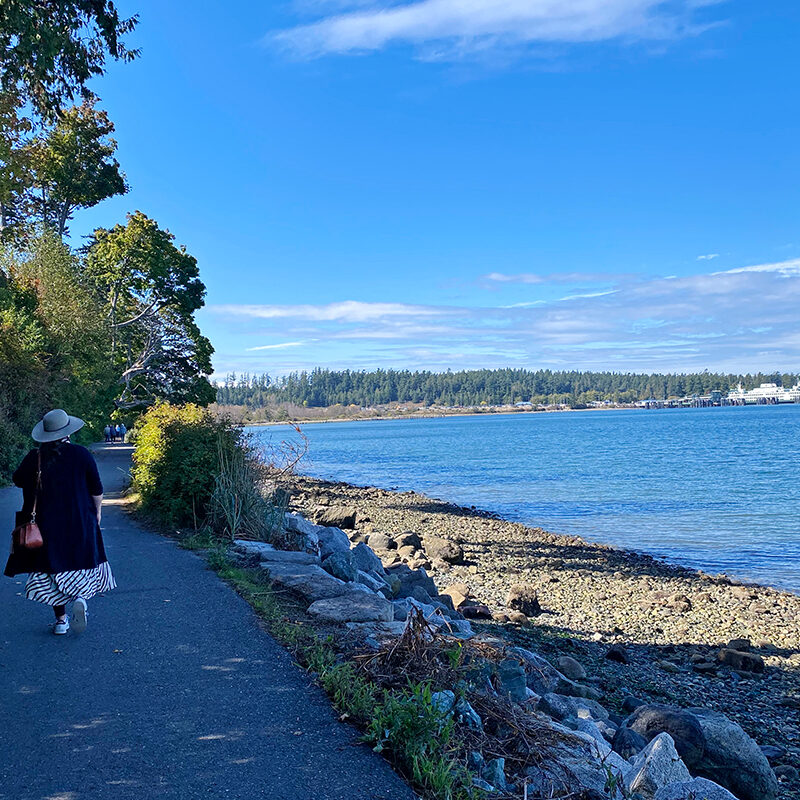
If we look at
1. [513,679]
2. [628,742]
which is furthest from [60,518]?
[628,742]

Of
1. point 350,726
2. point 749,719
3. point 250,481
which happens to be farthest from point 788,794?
point 250,481

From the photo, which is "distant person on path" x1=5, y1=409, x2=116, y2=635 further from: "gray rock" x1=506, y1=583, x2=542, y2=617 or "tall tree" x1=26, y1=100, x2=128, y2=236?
"tall tree" x1=26, y1=100, x2=128, y2=236

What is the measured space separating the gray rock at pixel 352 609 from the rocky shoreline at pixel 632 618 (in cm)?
288

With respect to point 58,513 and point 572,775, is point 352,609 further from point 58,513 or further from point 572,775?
point 572,775

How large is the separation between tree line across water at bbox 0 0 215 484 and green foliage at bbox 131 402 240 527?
5.23m

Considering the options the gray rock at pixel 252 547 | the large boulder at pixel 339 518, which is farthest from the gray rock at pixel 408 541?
the gray rock at pixel 252 547

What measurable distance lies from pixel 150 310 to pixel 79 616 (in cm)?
3265

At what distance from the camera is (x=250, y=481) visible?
37.3ft

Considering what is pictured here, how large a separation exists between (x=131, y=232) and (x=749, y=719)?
32.9 m

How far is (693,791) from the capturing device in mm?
3971

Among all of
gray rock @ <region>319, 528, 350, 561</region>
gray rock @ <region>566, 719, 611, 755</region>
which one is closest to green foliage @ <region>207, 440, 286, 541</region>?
gray rock @ <region>319, 528, 350, 561</region>

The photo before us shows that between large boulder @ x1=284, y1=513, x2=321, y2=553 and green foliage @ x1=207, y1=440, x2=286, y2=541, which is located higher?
green foliage @ x1=207, y1=440, x2=286, y2=541

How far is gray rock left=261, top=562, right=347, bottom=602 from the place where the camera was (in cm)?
741

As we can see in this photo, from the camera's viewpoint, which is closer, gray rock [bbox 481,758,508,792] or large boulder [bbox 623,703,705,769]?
gray rock [bbox 481,758,508,792]
